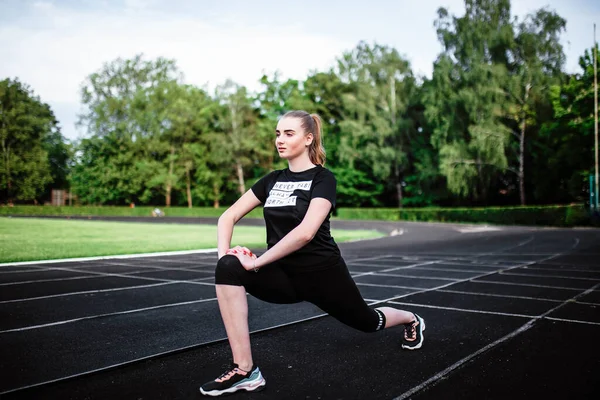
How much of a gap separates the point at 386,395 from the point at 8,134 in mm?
46644

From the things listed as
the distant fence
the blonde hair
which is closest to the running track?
the blonde hair

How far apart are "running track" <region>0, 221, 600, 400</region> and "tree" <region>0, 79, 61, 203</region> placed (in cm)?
3620

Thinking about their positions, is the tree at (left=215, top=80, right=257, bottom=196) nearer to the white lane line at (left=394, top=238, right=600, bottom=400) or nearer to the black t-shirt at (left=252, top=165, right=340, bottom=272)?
the white lane line at (left=394, top=238, right=600, bottom=400)

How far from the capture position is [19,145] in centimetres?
4300

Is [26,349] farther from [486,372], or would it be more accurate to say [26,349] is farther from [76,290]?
[486,372]

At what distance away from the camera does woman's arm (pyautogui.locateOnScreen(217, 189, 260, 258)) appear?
3109mm

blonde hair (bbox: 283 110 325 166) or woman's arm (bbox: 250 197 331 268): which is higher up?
blonde hair (bbox: 283 110 325 166)

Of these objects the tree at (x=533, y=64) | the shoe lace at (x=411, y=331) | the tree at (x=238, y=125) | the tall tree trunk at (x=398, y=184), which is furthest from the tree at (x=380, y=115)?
the shoe lace at (x=411, y=331)

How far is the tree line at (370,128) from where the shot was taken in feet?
119

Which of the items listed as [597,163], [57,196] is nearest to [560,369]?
[597,163]

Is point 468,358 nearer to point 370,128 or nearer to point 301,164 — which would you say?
point 301,164

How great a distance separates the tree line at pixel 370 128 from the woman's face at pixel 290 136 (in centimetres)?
3425

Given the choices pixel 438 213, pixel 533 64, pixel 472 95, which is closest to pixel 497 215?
pixel 438 213

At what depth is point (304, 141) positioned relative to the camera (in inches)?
123
